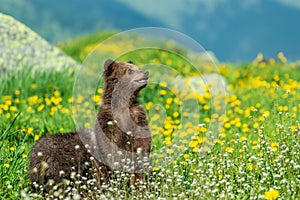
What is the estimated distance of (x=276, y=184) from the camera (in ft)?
17.7

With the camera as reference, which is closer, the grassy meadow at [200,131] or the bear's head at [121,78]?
the grassy meadow at [200,131]

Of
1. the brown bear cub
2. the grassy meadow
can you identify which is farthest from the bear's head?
the grassy meadow

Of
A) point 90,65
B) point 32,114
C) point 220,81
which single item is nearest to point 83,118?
point 32,114

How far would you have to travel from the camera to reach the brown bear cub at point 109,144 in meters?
6.00

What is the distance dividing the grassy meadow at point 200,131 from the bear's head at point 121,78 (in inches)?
33.2

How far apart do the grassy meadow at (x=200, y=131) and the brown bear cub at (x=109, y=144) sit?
24cm

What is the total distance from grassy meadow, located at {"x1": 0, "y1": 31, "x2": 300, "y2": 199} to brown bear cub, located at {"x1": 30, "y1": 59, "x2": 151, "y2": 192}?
240 millimetres

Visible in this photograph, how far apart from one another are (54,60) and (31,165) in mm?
6405

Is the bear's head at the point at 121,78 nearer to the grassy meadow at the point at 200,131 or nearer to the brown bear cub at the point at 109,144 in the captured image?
the brown bear cub at the point at 109,144

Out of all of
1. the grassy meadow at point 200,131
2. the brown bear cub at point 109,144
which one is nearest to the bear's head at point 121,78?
the brown bear cub at point 109,144

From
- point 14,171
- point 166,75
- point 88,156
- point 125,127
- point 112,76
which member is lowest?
point 14,171

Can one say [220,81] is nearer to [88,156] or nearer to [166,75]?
[166,75]

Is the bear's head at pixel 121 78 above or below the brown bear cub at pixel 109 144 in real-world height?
above

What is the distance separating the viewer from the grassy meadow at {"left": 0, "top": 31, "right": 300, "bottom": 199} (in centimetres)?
536
